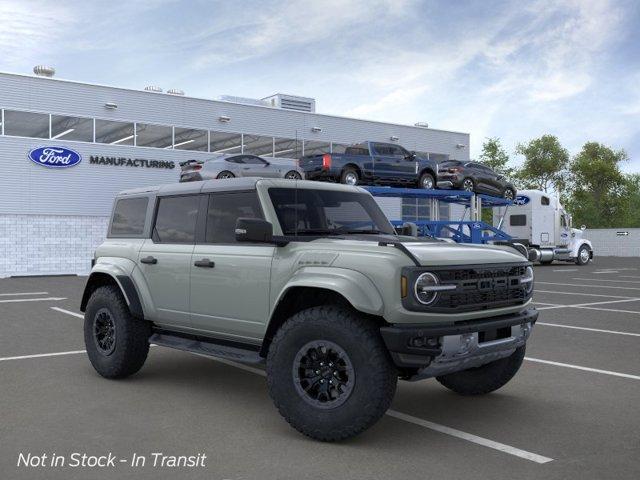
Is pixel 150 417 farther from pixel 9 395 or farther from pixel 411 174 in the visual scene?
pixel 411 174

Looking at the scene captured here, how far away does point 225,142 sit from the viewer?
31859mm

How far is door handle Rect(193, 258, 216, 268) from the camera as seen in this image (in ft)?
19.2

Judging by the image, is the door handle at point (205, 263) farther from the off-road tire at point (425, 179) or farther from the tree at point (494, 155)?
the tree at point (494, 155)

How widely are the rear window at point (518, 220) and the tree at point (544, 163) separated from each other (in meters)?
43.0

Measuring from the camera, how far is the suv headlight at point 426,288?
15.3 feet

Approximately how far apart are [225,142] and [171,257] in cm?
2619

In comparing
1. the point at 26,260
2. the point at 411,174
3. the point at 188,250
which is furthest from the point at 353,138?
the point at 188,250

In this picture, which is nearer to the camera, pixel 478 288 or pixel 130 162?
pixel 478 288

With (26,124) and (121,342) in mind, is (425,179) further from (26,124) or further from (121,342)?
(121,342)

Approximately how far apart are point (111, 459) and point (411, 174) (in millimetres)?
18567

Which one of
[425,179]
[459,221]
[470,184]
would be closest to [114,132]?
[425,179]

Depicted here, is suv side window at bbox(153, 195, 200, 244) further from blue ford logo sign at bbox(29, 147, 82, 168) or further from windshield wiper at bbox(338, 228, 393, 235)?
blue ford logo sign at bbox(29, 147, 82, 168)

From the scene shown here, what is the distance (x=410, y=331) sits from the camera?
4.54m

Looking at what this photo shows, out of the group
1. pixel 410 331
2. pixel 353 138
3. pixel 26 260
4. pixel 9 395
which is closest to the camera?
pixel 410 331
